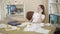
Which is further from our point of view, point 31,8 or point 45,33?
point 31,8

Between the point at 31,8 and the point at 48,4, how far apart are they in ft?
2.21

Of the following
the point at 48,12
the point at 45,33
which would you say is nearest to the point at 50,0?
the point at 48,12

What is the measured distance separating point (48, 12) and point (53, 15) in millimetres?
368

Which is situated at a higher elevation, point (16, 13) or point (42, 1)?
point (42, 1)

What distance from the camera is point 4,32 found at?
194 cm

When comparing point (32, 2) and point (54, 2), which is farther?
point (32, 2)

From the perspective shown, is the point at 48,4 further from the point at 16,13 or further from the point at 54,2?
the point at 16,13

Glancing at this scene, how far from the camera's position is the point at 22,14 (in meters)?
4.59

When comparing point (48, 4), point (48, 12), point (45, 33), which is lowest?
point (45, 33)

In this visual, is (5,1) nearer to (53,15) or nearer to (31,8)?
(31,8)

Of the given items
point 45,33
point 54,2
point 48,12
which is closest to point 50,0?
point 54,2

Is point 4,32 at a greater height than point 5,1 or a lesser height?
Result: lesser

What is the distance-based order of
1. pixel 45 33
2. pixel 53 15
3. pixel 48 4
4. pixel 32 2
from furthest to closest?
pixel 32 2
pixel 48 4
pixel 53 15
pixel 45 33

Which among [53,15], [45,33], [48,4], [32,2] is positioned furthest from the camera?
[32,2]
